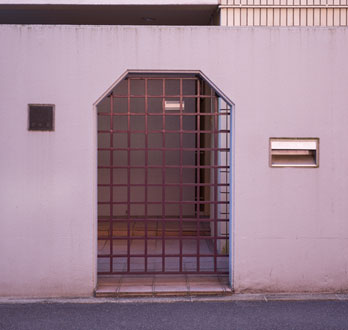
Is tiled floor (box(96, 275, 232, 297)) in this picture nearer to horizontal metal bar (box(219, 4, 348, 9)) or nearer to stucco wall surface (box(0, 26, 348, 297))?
stucco wall surface (box(0, 26, 348, 297))

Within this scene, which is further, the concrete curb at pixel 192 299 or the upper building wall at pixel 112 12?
the upper building wall at pixel 112 12

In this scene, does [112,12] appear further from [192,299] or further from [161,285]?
[192,299]

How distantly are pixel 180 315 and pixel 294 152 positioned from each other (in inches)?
103

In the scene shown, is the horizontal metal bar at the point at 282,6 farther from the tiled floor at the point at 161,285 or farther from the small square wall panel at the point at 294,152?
the tiled floor at the point at 161,285

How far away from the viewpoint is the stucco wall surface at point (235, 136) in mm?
6254

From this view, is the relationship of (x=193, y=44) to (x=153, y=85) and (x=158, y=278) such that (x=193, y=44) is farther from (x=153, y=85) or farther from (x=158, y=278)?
(x=153, y=85)

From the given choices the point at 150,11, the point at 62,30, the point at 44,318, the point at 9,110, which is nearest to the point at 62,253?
the point at 44,318

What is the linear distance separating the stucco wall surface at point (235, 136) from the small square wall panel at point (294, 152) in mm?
94

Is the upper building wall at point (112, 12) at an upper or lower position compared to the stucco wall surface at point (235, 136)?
upper

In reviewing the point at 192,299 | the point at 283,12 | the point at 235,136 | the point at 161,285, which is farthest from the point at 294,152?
the point at 283,12

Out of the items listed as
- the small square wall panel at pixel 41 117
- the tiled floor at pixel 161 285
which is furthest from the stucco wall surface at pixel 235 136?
the tiled floor at pixel 161 285

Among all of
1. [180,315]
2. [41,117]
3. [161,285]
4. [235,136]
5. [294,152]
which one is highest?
[41,117]

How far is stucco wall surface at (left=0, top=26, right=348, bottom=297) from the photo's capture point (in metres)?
6.25

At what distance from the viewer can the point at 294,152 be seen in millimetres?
6469
